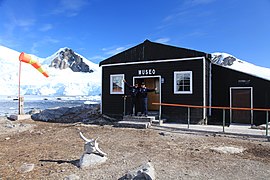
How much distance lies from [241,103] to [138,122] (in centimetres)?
514

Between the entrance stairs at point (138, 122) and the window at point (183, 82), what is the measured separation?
181 cm

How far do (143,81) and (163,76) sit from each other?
60.1 inches

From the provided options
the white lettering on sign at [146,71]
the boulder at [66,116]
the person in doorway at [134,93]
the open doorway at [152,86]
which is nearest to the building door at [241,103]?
the open doorway at [152,86]

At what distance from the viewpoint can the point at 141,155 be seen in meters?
5.85

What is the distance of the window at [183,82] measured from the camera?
11081mm

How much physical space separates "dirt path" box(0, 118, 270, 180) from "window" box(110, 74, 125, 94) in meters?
4.15

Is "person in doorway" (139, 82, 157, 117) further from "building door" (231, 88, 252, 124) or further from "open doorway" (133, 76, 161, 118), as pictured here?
"building door" (231, 88, 252, 124)

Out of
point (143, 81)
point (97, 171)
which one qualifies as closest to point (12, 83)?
point (143, 81)

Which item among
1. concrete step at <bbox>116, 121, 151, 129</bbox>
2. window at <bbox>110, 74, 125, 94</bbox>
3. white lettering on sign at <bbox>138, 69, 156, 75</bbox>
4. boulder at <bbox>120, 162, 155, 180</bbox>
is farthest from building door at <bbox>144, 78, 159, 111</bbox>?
boulder at <bbox>120, 162, 155, 180</bbox>

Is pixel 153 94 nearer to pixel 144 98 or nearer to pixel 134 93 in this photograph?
pixel 134 93

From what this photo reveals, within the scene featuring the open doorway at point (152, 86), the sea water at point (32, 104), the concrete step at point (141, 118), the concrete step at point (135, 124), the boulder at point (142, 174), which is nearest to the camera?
the boulder at point (142, 174)

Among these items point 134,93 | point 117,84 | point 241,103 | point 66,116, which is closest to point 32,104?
point 66,116

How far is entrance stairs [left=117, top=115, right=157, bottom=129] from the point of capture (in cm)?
1015

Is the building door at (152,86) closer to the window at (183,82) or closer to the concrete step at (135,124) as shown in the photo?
the window at (183,82)
